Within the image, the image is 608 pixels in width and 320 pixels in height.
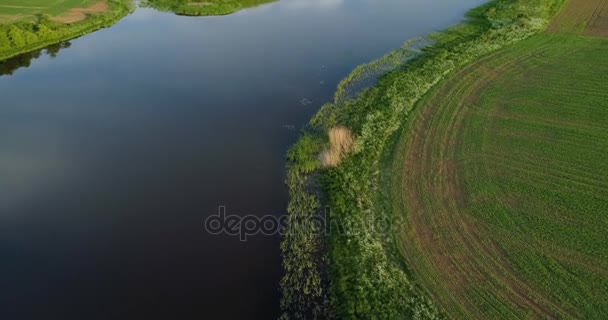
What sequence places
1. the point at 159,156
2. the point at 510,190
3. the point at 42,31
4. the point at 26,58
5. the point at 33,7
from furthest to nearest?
the point at 33,7 < the point at 42,31 < the point at 26,58 < the point at 159,156 < the point at 510,190

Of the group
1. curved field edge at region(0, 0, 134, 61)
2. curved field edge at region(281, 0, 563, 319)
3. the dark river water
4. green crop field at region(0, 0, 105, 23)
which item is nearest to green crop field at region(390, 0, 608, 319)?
curved field edge at region(281, 0, 563, 319)

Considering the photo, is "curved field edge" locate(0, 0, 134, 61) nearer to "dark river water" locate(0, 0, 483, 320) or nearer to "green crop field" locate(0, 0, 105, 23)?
"green crop field" locate(0, 0, 105, 23)

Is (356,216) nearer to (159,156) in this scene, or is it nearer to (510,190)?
(510,190)

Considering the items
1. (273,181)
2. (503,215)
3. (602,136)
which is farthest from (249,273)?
(602,136)

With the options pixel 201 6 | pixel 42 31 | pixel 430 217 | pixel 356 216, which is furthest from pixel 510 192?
pixel 42 31

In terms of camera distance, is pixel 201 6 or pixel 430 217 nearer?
pixel 430 217

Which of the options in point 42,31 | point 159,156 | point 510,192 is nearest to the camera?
point 510,192
